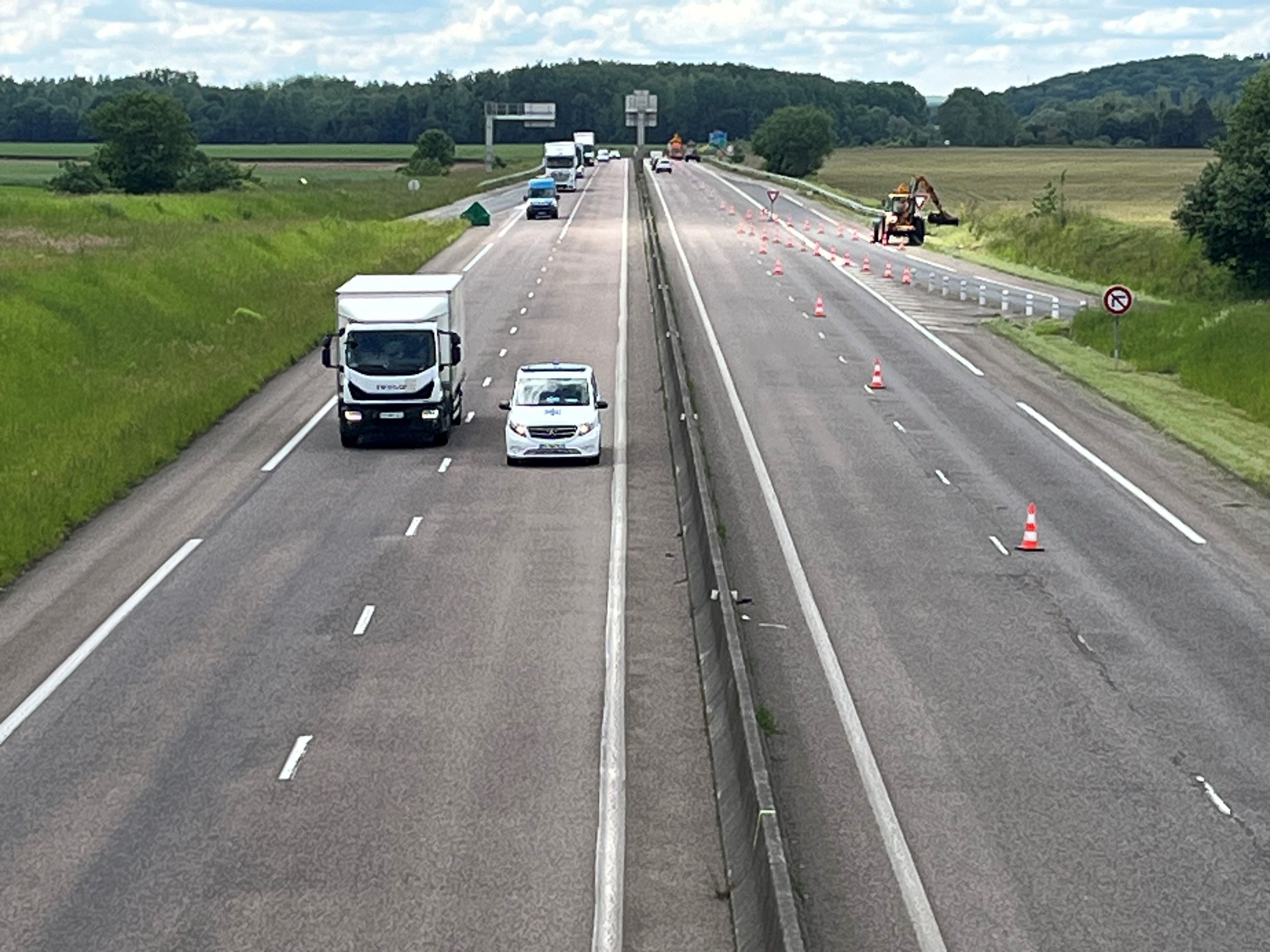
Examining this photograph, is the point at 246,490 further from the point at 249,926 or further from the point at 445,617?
the point at 249,926

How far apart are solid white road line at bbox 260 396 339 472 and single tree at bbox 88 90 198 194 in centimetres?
8083

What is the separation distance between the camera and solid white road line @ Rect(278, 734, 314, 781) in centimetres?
1675

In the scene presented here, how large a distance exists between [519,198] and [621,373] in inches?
3195

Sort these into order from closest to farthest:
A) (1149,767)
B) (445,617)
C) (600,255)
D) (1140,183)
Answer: (1149,767) < (445,617) < (600,255) < (1140,183)

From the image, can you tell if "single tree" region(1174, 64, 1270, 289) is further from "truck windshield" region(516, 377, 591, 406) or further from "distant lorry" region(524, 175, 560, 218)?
"distant lorry" region(524, 175, 560, 218)

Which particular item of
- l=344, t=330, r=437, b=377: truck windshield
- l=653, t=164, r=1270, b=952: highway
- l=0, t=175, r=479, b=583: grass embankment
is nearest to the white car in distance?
l=344, t=330, r=437, b=377: truck windshield

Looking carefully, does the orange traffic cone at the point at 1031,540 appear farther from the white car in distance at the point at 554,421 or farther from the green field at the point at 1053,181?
the green field at the point at 1053,181

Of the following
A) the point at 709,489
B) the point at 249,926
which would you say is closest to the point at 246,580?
the point at 709,489

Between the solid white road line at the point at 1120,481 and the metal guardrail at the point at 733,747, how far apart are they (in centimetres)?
665

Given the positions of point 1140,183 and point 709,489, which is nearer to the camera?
point 709,489

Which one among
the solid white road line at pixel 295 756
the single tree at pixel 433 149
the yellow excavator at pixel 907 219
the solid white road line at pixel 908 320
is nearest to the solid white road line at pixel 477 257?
the solid white road line at pixel 908 320

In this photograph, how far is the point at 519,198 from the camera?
124625 millimetres

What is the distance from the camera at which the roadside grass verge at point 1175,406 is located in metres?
33.7

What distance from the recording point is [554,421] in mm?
33094
